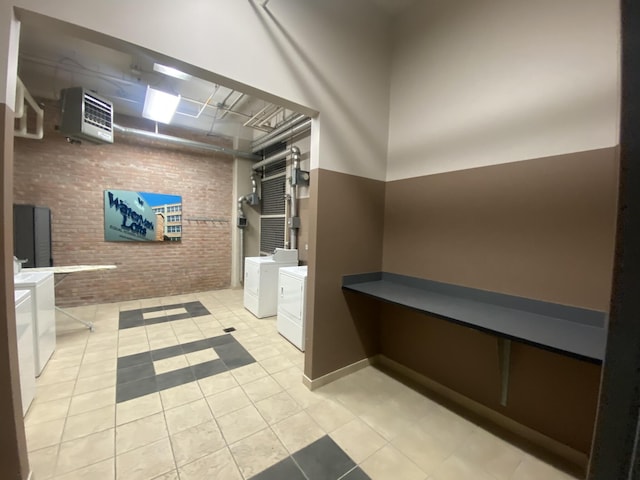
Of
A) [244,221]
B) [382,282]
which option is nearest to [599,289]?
[382,282]

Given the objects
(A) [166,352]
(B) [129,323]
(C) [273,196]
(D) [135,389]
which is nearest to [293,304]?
(A) [166,352]

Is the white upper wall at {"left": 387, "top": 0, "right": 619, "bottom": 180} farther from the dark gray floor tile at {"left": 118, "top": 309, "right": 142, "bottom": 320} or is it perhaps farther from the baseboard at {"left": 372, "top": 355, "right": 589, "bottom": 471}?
the dark gray floor tile at {"left": 118, "top": 309, "right": 142, "bottom": 320}

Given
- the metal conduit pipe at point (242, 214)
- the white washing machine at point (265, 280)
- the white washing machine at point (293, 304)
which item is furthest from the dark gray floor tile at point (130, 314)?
the white washing machine at point (293, 304)

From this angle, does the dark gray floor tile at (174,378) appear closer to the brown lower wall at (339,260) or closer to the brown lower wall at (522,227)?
the brown lower wall at (339,260)

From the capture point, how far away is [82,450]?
1709mm

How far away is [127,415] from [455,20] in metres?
4.44

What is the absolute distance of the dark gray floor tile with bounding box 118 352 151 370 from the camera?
2.75m

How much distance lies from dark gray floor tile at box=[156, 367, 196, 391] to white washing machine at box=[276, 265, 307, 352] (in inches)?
48.0

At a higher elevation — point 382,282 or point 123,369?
point 382,282

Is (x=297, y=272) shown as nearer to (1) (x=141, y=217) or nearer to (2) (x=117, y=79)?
(1) (x=141, y=217)

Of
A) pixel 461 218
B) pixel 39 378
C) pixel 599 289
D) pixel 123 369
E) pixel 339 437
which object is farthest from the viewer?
pixel 123 369

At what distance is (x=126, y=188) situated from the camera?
4.86m

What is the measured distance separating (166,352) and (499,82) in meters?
4.36

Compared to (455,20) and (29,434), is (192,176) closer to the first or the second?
(29,434)
